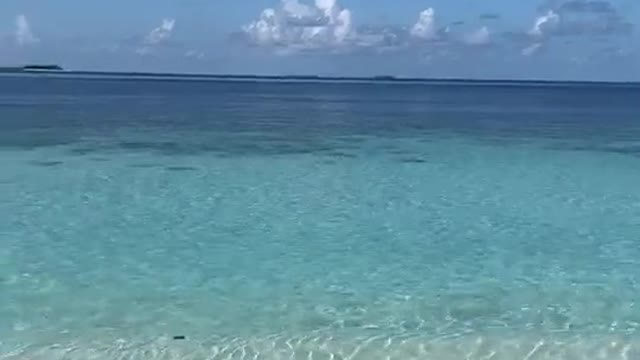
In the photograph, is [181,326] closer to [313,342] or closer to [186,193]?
[313,342]

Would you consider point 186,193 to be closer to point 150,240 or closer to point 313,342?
point 150,240

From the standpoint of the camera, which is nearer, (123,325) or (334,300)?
(123,325)

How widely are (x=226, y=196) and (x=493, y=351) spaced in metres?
8.78

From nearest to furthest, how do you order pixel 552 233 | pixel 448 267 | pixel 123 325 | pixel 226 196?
1. pixel 123 325
2. pixel 448 267
3. pixel 552 233
4. pixel 226 196

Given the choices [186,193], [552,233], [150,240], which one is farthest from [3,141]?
[552,233]

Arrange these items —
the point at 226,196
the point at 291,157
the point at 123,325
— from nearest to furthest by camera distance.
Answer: the point at 123,325 → the point at 226,196 → the point at 291,157

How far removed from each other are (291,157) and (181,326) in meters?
14.7

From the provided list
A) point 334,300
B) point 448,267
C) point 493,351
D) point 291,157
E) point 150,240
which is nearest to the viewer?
point 493,351

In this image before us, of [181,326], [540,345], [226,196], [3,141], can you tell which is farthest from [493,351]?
[3,141]

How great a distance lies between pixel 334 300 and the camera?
9.28 metres

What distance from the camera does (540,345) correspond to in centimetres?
795

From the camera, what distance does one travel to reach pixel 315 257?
11.2 meters

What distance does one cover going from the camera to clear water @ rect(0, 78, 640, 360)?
8.08 m

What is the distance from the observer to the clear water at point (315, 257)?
8.08 meters
